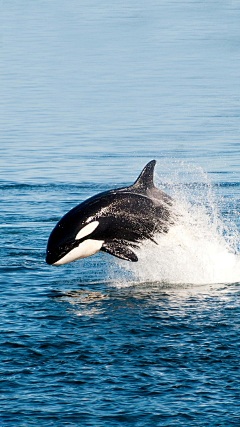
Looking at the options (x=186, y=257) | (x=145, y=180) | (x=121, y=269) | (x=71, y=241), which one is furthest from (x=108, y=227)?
(x=186, y=257)

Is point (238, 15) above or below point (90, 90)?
below

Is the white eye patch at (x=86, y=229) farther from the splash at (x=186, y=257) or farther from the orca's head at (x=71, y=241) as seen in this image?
the splash at (x=186, y=257)

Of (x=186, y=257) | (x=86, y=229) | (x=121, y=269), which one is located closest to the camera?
(x=86, y=229)

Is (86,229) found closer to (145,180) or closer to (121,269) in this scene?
(145,180)

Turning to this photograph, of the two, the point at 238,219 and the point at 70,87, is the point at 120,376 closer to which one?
the point at 238,219

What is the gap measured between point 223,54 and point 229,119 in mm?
31067

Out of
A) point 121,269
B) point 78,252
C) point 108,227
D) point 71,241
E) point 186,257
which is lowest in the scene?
point 121,269

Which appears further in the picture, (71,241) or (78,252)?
(78,252)

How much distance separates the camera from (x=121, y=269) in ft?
46.5

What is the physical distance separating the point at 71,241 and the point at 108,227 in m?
0.69

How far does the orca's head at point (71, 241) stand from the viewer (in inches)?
504

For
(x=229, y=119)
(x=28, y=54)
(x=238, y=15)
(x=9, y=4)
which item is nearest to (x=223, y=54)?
(x=28, y=54)

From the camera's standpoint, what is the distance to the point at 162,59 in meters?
61.9

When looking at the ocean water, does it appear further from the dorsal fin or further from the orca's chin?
the dorsal fin
